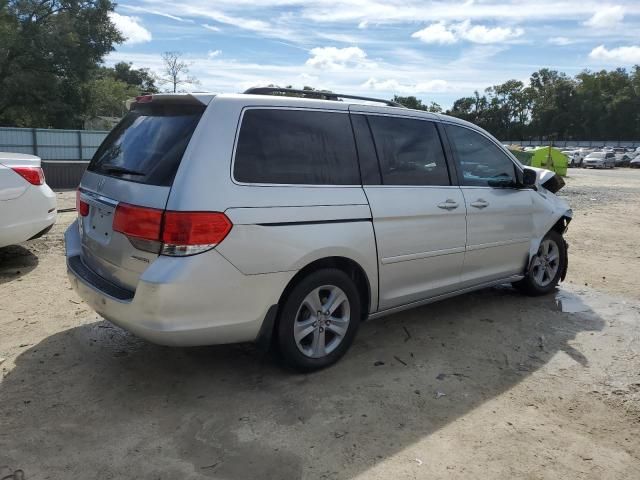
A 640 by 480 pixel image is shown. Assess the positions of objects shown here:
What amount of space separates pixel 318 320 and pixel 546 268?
10.6ft

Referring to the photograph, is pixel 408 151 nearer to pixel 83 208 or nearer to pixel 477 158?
pixel 477 158

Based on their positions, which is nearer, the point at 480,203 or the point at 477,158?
the point at 480,203

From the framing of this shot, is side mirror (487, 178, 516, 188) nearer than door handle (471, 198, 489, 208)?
No

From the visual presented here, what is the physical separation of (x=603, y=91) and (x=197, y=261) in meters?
104

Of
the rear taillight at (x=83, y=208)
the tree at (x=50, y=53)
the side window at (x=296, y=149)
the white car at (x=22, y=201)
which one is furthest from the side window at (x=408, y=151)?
the tree at (x=50, y=53)

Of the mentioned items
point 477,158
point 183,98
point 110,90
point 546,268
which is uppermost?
point 110,90

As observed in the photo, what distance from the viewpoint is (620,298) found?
5875 millimetres

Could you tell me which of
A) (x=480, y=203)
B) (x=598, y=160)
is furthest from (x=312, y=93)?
(x=598, y=160)

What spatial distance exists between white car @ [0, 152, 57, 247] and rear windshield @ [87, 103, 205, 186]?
251cm

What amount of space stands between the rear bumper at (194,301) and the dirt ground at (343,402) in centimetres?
50

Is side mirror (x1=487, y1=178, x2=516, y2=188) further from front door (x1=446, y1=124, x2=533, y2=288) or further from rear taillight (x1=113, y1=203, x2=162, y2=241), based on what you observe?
rear taillight (x1=113, y1=203, x2=162, y2=241)

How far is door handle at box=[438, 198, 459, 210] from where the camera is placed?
172 inches

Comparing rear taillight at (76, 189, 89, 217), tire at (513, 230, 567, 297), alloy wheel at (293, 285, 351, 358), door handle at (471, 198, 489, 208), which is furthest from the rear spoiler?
tire at (513, 230, 567, 297)

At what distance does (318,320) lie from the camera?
3.73m
